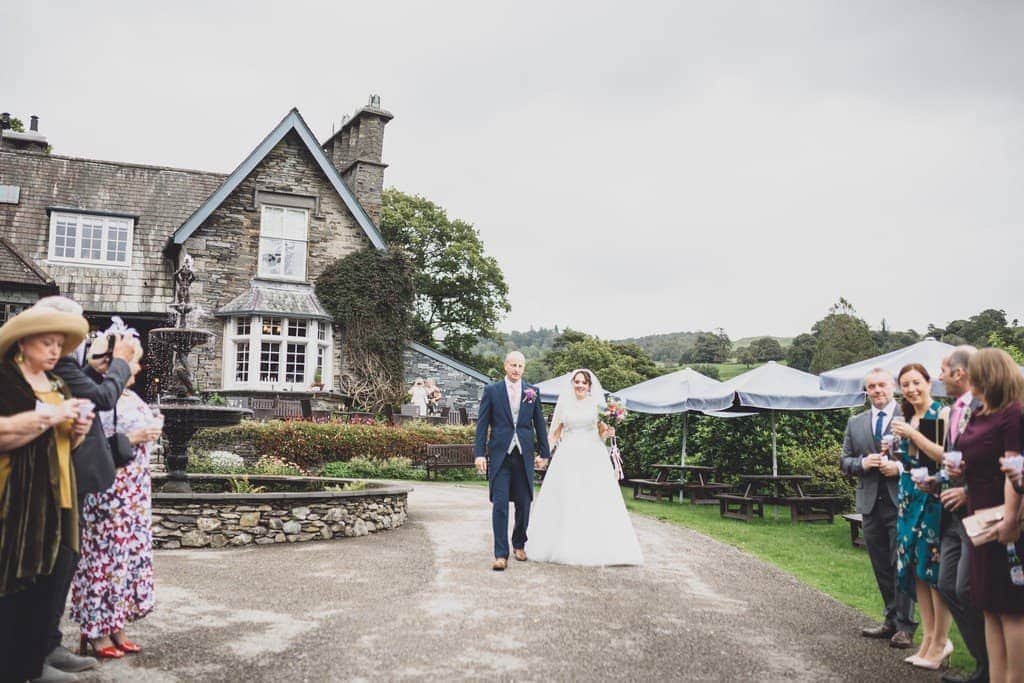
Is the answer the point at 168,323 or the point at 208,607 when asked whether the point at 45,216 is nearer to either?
the point at 168,323

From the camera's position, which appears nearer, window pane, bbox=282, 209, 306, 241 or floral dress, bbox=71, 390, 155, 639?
floral dress, bbox=71, 390, 155, 639

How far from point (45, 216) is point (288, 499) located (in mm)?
18739

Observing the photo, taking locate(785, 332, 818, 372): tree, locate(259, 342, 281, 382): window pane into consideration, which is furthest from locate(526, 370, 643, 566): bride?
locate(785, 332, 818, 372): tree

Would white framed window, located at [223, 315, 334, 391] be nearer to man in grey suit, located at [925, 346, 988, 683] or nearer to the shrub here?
the shrub

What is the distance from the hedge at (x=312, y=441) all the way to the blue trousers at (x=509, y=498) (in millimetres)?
10367

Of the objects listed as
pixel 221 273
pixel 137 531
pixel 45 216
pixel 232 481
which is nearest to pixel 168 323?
pixel 221 273

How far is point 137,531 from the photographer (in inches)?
197

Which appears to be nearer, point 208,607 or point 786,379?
point 208,607

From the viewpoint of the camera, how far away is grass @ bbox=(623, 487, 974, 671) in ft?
23.7

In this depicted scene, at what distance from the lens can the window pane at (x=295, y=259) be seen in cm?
2419

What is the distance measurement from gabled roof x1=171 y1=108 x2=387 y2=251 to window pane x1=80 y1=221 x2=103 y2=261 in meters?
2.39

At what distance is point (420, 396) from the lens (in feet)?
78.9

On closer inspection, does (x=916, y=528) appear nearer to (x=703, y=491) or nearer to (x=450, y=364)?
(x=703, y=491)

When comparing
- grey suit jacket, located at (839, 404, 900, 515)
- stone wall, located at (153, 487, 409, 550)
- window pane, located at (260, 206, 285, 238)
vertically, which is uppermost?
window pane, located at (260, 206, 285, 238)
